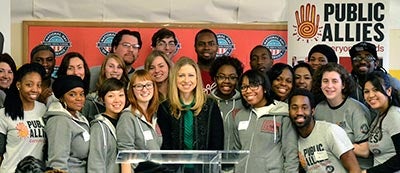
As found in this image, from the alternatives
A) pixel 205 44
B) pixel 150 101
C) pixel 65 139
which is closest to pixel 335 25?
pixel 205 44

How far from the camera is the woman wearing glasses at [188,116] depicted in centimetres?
534

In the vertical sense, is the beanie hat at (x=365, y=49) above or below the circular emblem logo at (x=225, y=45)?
below

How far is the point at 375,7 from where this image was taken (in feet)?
23.7

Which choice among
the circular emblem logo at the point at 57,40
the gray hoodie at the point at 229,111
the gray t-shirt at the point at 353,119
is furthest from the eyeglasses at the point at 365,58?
the circular emblem logo at the point at 57,40

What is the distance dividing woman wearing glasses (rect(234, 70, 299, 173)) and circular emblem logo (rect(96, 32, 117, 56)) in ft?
7.95

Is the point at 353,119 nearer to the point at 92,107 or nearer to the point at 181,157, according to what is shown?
the point at 181,157

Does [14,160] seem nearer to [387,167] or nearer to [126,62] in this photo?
[126,62]

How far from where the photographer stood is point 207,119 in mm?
5371

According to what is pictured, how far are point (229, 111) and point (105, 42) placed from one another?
2.30 metres

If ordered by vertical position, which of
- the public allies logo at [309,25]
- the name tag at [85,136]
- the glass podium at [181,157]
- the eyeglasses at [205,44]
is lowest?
the glass podium at [181,157]

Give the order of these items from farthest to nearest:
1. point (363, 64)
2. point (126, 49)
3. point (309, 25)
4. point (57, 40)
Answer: point (57, 40) < point (309, 25) < point (126, 49) < point (363, 64)

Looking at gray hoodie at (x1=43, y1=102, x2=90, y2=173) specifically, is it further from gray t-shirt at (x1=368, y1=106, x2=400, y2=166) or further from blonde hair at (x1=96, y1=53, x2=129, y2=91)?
gray t-shirt at (x1=368, y1=106, x2=400, y2=166)

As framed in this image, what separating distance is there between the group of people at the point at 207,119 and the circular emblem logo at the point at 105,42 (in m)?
1.80

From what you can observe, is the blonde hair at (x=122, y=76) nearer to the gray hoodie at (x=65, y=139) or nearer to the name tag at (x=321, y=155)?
the gray hoodie at (x=65, y=139)
